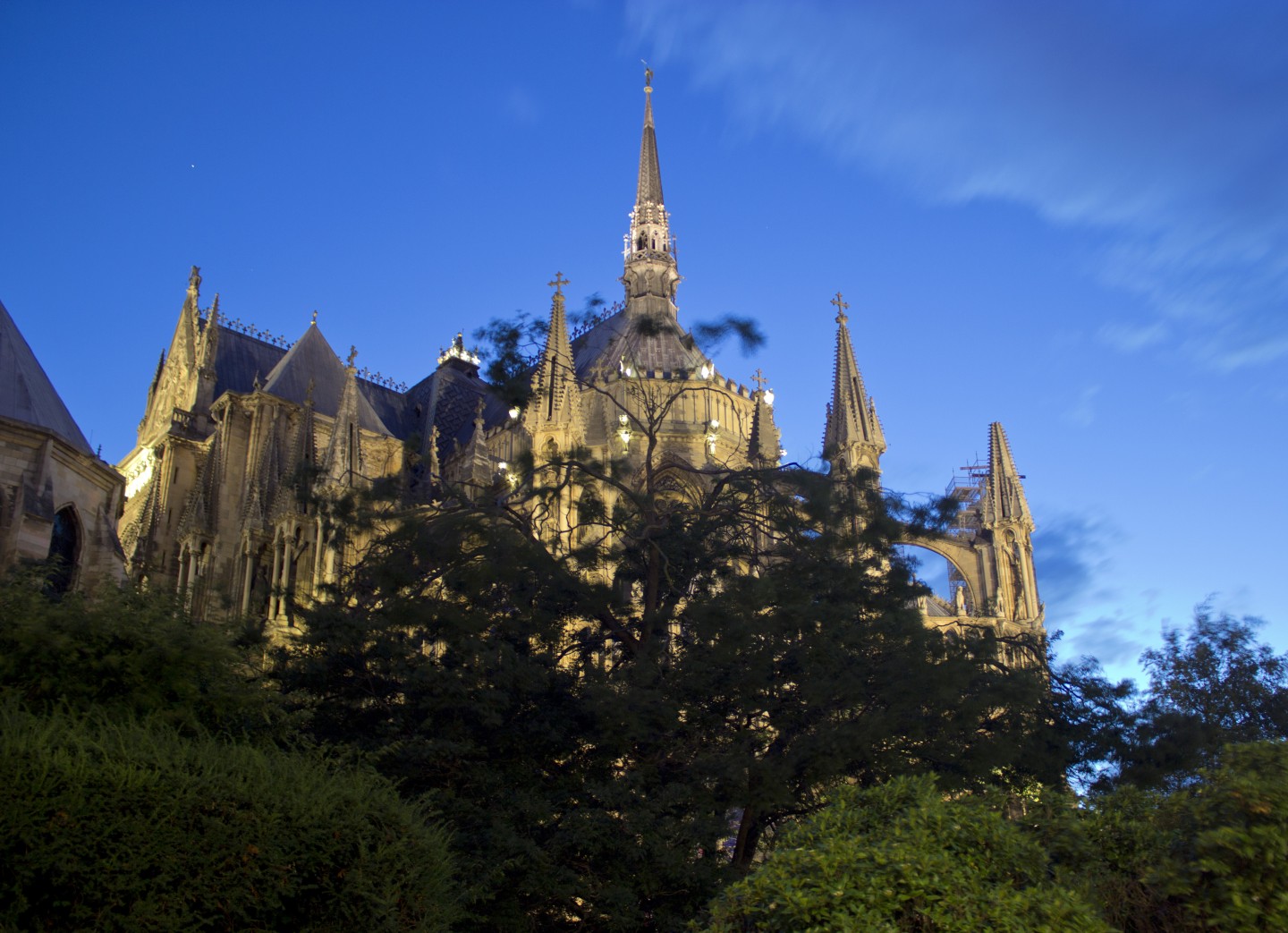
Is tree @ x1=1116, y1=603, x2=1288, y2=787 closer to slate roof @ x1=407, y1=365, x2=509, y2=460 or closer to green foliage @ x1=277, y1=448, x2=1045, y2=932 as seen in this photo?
green foliage @ x1=277, y1=448, x2=1045, y2=932

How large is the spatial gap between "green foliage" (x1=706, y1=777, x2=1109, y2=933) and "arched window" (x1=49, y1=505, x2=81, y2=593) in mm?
14078

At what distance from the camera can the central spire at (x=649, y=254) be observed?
5197cm

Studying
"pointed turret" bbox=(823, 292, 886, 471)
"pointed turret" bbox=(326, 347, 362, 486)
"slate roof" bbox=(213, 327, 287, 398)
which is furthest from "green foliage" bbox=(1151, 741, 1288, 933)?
"slate roof" bbox=(213, 327, 287, 398)

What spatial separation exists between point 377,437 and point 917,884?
36.4 meters

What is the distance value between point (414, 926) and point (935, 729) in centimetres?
877

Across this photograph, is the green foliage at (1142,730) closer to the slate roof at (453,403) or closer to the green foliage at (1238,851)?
the green foliage at (1238,851)

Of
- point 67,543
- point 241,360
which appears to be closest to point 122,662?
point 67,543

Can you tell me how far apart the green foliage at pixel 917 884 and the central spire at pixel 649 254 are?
138 ft

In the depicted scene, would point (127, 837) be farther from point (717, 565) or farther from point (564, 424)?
point (564, 424)

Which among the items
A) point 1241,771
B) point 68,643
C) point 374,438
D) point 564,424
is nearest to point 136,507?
point 374,438

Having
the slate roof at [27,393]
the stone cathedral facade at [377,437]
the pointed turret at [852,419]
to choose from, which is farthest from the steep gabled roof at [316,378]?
the slate roof at [27,393]

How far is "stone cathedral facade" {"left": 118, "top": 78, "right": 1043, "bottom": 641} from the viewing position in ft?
110

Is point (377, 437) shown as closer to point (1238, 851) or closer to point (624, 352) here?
point (624, 352)

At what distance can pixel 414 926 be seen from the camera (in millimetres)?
9727
